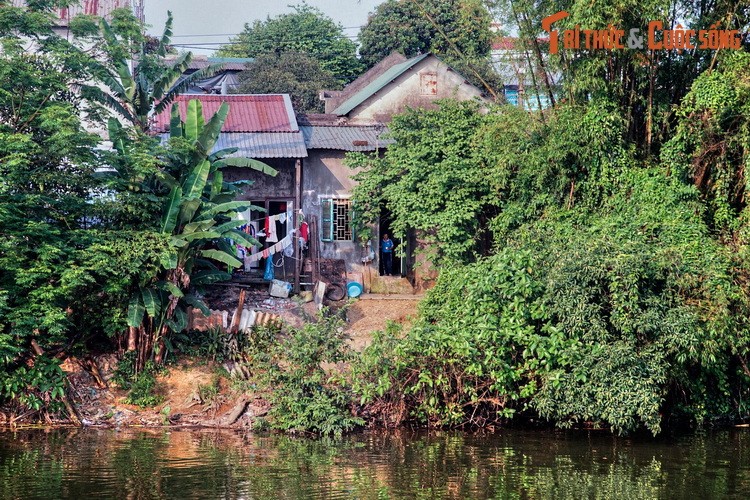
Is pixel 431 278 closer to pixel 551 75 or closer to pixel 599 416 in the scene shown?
pixel 551 75

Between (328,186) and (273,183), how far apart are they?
4.37 feet

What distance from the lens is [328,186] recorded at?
21.1m

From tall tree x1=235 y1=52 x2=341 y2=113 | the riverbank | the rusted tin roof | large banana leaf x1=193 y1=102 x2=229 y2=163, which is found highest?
tall tree x1=235 y1=52 x2=341 y2=113

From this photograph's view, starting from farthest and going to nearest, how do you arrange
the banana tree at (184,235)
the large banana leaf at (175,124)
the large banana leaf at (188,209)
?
the large banana leaf at (175,124), the large banana leaf at (188,209), the banana tree at (184,235)

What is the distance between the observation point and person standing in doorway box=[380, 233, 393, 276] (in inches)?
843

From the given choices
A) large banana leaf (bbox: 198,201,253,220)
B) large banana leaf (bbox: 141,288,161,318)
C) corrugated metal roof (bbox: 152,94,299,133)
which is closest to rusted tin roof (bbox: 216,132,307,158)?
corrugated metal roof (bbox: 152,94,299,133)

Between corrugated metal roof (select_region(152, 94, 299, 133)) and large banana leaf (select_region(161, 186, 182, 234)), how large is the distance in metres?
5.09

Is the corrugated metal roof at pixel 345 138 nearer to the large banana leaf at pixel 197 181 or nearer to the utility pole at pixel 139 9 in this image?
the large banana leaf at pixel 197 181

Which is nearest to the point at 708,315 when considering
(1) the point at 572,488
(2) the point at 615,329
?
(2) the point at 615,329

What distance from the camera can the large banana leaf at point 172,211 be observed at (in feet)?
50.9

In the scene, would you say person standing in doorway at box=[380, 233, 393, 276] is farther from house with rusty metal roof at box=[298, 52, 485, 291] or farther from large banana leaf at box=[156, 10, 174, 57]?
large banana leaf at box=[156, 10, 174, 57]

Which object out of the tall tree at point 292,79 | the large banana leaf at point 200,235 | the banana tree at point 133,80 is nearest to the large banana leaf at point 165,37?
the banana tree at point 133,80

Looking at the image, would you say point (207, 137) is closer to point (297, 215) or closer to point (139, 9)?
point (297, 215)

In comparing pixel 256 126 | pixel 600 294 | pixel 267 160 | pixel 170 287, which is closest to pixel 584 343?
pixel 600 294
